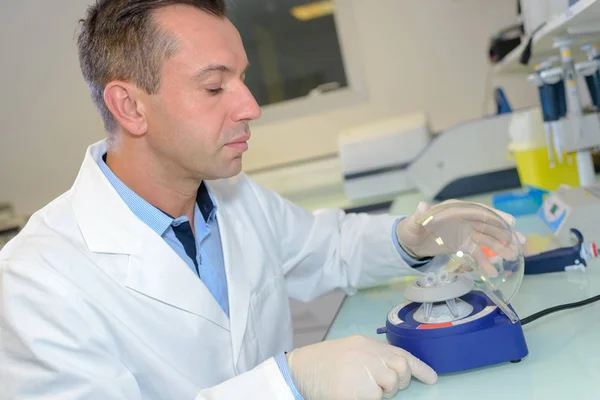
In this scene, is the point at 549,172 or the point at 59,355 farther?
the point at 549,172

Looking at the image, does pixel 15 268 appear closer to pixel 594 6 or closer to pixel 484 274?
pixel 484 274

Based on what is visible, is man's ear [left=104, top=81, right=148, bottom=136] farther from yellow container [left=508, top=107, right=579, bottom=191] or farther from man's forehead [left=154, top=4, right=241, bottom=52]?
yellow container [left=508, top=107, right=579, bottom=191]

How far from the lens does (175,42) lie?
125 centimetres

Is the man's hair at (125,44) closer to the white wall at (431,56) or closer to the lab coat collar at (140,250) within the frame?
the lab coat collar at (140,250)

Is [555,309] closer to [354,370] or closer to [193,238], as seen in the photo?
[354,370]

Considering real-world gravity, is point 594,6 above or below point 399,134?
above

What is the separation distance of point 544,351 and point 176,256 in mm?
653

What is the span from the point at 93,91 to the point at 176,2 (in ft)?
0.85

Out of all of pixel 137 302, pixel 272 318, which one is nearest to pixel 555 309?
pixel 272 318

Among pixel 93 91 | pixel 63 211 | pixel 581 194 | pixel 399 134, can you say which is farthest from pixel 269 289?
pixel 399 134

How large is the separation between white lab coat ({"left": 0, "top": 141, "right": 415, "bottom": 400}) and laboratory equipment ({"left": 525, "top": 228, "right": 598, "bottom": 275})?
26 cm

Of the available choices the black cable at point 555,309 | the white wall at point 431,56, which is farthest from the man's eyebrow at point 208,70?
the white wall at point 431,56

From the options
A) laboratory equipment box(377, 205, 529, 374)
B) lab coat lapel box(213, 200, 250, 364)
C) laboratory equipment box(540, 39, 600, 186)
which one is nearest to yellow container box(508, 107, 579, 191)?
laboratory equipment box(540, 39, 600, 186)

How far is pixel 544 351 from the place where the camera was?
937 millimetres
